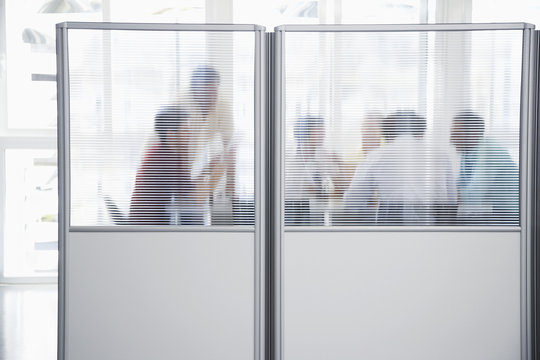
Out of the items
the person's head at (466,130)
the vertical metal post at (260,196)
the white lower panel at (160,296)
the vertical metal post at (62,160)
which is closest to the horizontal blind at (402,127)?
the person's head at (466,130)

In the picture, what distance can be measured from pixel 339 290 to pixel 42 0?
4.81m

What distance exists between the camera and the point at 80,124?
9.68 ft

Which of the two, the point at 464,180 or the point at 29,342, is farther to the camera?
the point at 29,342

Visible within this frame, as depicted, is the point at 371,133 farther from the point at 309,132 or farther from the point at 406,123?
the point at 309,132

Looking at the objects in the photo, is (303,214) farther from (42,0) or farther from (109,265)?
(42,0)

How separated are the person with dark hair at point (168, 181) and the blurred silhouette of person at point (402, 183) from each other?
2.67 feet

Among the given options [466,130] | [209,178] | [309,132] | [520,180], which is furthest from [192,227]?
[520,180]

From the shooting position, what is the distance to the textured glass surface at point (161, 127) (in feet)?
9.65

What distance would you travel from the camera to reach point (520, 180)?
2986 mm

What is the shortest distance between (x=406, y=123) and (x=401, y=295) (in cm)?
95

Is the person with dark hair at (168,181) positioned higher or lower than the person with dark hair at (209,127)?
lower

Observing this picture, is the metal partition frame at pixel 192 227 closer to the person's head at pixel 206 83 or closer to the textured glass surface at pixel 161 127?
the textured glass surface at pixel 161 127

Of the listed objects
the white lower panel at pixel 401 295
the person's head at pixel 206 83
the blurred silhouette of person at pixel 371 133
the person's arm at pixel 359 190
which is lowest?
the white lower panel at pixel 401 295

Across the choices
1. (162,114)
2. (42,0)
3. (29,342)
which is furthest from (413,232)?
(42,0)
